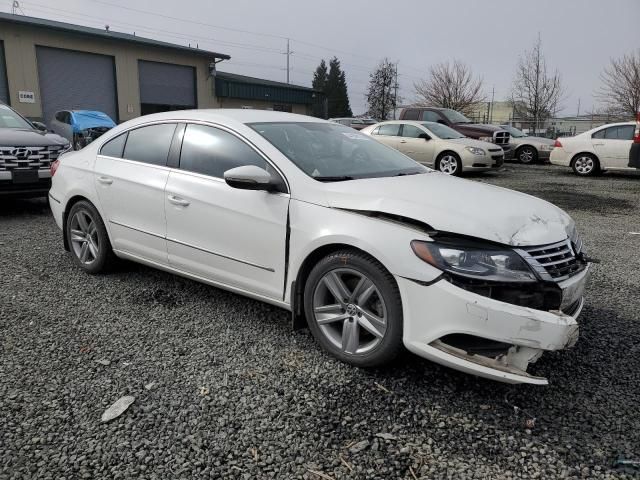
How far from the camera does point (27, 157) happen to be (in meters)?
7.25

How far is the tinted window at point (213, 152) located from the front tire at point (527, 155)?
16.3 m

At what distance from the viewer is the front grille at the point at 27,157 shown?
7.02 m

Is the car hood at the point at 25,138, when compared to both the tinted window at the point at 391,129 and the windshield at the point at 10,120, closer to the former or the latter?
the windshield at the point at 10,120

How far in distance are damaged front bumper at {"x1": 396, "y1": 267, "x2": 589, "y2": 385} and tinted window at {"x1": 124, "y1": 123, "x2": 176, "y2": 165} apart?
2.30 m

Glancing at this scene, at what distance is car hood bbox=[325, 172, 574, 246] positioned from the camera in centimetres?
270

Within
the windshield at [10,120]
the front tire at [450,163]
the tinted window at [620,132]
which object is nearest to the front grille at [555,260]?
the windshield at [10,120]

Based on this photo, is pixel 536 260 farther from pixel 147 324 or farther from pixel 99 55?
pixel 99 55

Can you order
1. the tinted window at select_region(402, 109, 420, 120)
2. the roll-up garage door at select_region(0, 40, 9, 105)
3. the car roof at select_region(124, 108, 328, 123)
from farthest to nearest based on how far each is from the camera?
the roll-up garage door at select_region(0, 40, 9, 105) → the tinted window at select_region(402, 109, 420, 120) → the car roof at select_region(124, 108, 328, 123)

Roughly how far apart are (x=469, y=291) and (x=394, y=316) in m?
0.42

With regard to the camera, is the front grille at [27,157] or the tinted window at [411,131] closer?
the front grille at [27,157]

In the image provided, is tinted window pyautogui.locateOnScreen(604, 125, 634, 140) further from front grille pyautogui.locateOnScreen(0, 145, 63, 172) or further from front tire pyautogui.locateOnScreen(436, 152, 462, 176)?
front grille pyautogui.locateOnScreen(0, 145, 63, 172)

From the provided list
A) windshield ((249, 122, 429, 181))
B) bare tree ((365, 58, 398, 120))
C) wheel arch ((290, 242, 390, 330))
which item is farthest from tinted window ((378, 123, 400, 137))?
bare tree ((365, 58, 398, 120))

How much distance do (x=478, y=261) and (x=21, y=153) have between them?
6852 millimetres

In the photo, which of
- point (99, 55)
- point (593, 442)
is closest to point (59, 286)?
point (593, 442)
